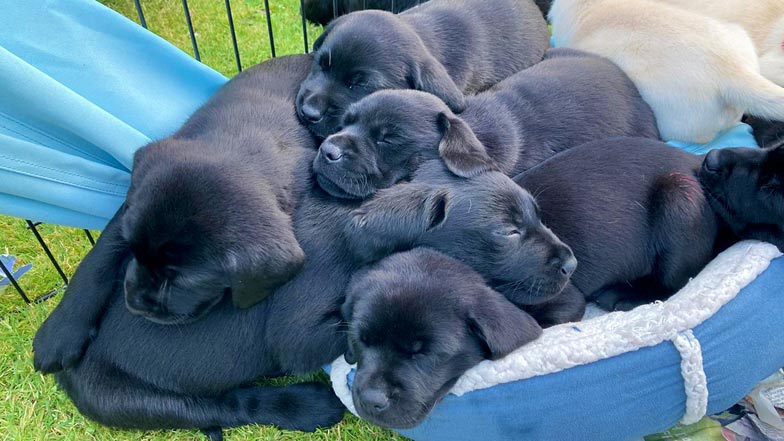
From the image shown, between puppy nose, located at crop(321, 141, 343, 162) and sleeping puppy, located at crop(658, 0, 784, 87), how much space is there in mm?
2153

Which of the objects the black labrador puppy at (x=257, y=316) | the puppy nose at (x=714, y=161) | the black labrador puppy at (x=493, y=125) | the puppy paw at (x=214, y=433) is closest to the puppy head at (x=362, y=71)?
the black labrador puppy at (x=493, y=125)

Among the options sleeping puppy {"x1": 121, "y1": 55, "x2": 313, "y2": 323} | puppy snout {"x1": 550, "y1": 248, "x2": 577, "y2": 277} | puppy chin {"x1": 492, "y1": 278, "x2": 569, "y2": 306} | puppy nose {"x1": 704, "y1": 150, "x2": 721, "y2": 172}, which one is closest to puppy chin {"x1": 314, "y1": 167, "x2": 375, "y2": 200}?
sleeping puppy {"x1": 121, "y1": 55, "x2": 313, "y2": 323}

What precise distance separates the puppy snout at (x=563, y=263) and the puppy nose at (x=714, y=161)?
69 cm

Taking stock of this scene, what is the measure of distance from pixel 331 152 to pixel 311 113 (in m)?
0.31

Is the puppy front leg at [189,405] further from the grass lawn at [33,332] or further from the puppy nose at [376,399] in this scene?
the puppy nose at [376,399]

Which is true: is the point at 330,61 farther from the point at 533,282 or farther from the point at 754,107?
the point at 754,107

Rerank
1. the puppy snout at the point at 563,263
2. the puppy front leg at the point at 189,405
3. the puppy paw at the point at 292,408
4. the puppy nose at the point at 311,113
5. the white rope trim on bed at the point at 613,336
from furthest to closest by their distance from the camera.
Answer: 1. the puppy nose at the point at 311,113
2. the puppy paw at the point at 292,408
3. the puppy front leg at the point at 189,405
4. the puppy snout at the point at 563,263
5. the white rope trim on bed at the point at 613,336

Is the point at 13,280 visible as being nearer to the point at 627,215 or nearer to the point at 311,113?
the point at 311,113

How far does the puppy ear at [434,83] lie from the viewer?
2.52 metres

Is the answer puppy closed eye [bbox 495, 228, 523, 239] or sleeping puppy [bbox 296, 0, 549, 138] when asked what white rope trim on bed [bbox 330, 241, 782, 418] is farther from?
sleeping puppy [bbox 296, 0, 549, 138]

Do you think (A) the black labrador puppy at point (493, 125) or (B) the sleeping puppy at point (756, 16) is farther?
(B) the sleeping puppy at point (756, 16)

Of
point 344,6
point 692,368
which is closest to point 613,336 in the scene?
point 692,368

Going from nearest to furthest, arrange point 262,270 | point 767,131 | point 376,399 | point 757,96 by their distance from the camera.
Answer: point 376,399, point 262,270, point 757,96, point 767,131

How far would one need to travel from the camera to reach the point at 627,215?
2.20 m
